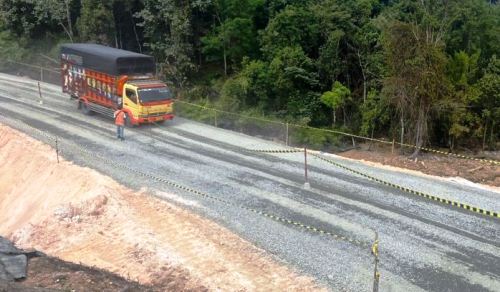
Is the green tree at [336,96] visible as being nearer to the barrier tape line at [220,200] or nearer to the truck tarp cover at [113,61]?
the truck tarp cover at [113,61]

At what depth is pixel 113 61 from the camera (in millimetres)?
24984

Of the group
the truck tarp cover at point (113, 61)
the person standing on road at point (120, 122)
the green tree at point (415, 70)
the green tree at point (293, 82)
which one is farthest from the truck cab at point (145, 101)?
the green tree at point (415, 70)

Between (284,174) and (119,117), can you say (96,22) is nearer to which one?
(119,117)

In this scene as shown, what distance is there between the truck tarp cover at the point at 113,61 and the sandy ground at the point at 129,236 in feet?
22.1

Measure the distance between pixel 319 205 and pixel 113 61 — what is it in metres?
13.9

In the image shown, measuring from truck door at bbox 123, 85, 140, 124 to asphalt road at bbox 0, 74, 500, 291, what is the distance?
83 centimetres

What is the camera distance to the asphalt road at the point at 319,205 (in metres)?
12.4

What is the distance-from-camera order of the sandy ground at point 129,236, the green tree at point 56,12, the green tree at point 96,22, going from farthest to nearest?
the green tree at point 56,12, the green tree at point 96,22, the sandy ground at point 129,236

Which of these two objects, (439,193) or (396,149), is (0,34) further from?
(439,193)

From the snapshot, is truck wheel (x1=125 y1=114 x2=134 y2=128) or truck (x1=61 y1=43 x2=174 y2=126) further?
truck wheel (x1=125 y1=114 x2=134 y2=128)

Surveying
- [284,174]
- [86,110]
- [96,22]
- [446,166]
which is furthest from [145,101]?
[96,22]

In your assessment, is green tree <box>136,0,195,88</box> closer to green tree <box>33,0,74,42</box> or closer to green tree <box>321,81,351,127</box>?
green tree <box>321,81,351,127</box>

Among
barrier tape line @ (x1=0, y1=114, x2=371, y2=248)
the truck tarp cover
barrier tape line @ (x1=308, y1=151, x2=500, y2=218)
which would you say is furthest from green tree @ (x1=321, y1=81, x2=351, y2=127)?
barrier tape line @ (x1=0, y1=114, x2=371, y2=248)

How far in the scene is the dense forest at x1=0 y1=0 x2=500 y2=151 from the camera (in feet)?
74.3
